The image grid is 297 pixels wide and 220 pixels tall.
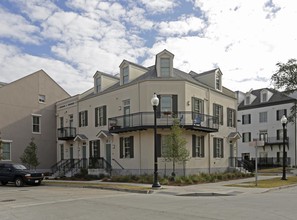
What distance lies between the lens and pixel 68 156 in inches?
1545

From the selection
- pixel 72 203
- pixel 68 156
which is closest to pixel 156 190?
pixel 72 203

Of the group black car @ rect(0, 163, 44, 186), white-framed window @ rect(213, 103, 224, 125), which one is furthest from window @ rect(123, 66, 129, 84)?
black car @ rect(0, 163, 44, 186)

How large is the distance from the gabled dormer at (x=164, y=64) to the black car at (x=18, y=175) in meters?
12.4

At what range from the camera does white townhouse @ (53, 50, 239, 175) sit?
94.1ft

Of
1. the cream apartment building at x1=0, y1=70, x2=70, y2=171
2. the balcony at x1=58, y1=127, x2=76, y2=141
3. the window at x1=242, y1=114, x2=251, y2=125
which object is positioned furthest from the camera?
the window at x1=242, y1=114, x2=251, y2=125

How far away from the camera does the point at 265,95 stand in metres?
54.8

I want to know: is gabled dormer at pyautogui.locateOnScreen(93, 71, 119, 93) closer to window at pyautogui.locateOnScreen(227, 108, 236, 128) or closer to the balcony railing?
window at pyautogui.locateOnScreen(227, 108, 236, 128)

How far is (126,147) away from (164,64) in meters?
7.61

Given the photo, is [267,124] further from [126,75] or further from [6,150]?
[6,150]

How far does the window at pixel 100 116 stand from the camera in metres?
33.5

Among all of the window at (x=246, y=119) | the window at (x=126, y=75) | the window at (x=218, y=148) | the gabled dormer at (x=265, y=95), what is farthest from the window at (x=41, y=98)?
the gabled dormer at (x=265, y=95)

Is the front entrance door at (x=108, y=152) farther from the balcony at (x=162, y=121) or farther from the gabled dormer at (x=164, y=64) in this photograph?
the gabled dormer at (x=164, y=64)

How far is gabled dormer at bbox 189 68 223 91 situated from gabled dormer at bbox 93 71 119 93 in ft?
26.2

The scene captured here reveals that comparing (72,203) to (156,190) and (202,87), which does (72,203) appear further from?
(202,87)
